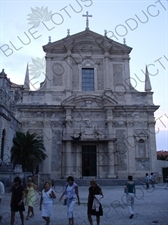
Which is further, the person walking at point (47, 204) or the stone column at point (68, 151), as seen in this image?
the stone column at point (68, 151)

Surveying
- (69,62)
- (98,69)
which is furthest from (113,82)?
(69,62)

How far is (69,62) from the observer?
29234mm

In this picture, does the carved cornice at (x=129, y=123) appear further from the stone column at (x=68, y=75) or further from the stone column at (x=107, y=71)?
the stone column at (x=68, y=75)

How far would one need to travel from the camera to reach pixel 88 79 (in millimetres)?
29359

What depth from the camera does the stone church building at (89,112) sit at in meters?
26.5

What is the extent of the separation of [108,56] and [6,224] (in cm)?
2416

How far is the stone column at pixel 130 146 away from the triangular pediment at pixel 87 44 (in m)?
8.20

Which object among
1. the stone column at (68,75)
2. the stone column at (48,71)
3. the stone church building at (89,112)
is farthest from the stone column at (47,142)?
the stone column at (48,71)

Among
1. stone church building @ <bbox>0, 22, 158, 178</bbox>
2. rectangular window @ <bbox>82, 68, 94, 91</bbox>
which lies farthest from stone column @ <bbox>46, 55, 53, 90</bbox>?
rectangular window @ <bbox>82, 68, 94, 91</bbox>

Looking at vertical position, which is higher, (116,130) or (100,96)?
(100,96)

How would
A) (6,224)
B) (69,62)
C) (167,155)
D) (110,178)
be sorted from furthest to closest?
(167,155) < (69,62) < (110,178) < (6,224)

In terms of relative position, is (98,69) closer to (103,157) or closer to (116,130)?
(116,130)

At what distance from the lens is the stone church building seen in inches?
1041

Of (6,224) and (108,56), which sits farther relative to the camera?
(108,56)
